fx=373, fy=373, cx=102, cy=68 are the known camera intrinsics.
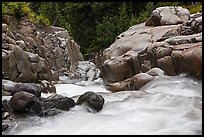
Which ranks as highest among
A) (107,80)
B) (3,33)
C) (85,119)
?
(3,33)

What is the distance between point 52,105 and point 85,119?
92cm

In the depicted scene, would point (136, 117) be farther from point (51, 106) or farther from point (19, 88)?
point (19, 88)

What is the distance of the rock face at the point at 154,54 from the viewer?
11659 millimetres

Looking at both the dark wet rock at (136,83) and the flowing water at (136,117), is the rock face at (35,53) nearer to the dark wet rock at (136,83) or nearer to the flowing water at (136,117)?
the dark wet rock at (136,83)

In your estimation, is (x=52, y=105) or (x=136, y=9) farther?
(x=136, y=9)

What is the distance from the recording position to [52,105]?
28.0ft

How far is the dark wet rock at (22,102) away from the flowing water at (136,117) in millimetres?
311

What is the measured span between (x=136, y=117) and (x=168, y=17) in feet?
35.4

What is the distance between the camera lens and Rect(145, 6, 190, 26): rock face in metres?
17.9

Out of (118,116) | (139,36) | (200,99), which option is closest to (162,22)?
(139,36)

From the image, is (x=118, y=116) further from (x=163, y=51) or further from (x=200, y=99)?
(x=163, y=51)

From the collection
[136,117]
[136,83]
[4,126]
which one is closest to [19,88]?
[4,126]

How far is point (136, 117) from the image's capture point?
820cm

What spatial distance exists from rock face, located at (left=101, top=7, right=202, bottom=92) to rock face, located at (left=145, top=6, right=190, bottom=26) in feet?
0.28
